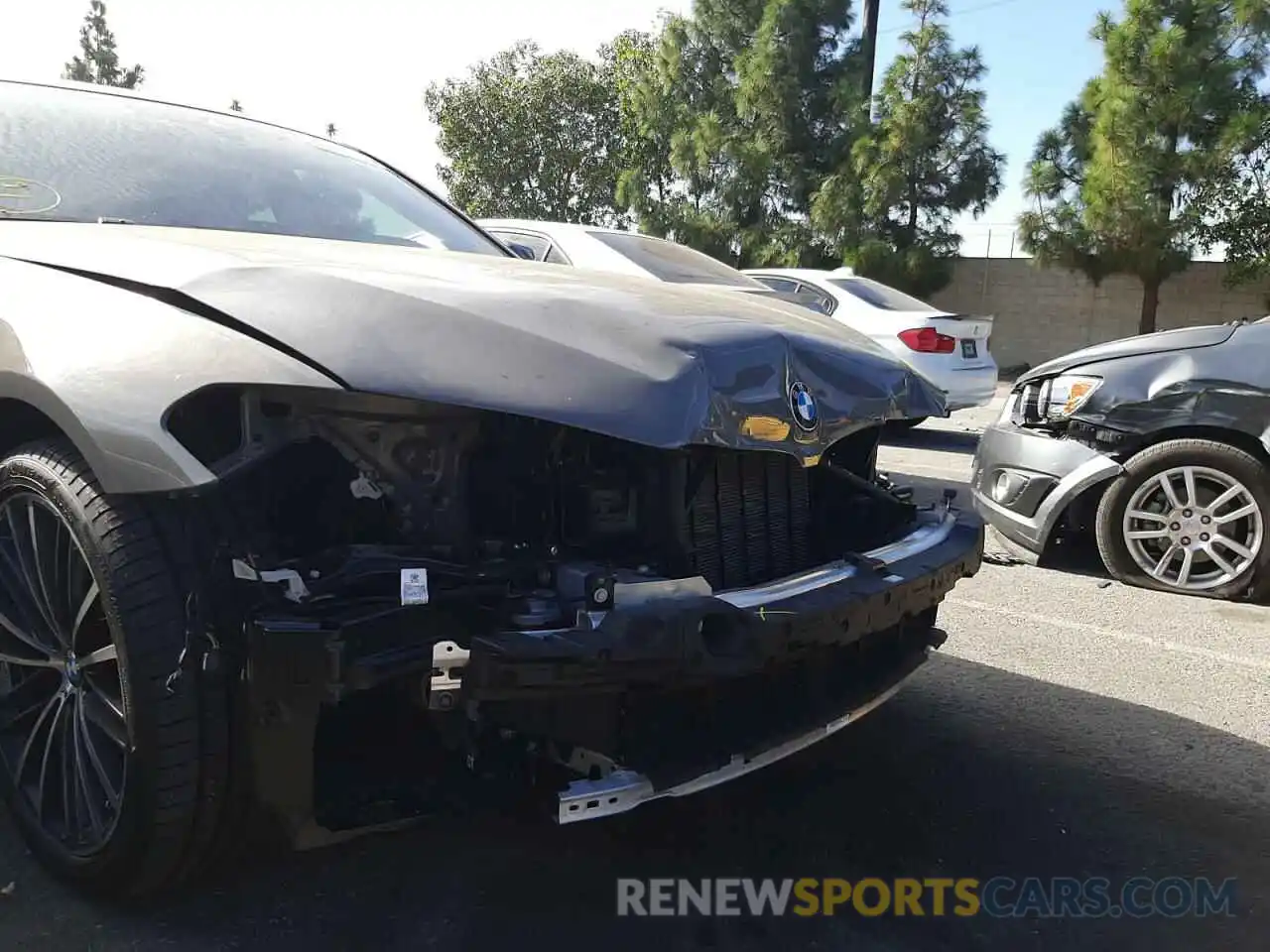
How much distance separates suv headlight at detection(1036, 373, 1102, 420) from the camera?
5.17 m

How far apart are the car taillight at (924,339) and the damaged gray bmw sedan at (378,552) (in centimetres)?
743

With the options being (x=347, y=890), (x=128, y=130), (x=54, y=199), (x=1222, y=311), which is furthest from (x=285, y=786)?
(x=1222, y=311)

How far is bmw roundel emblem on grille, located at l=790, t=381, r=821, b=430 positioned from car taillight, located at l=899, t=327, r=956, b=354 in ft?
25.0

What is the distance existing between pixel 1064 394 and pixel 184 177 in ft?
13.5

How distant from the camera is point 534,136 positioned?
29.0 meters

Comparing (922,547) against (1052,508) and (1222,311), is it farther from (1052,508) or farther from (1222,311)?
(1222,311)

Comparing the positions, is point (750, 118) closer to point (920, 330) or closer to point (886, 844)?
point (920, 330)

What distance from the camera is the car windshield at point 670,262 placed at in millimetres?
6468

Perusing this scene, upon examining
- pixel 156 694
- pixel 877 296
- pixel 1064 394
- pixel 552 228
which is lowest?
pixel 156 694

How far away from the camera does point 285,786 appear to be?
209 centimetres

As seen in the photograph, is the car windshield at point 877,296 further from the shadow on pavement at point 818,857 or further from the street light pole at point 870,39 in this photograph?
the street light pole at point 870,39

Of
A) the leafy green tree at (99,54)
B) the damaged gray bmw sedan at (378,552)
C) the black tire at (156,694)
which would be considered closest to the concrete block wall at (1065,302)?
the damaged gray bmw sedan at (378,552)

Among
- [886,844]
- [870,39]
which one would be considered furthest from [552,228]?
[870,39]

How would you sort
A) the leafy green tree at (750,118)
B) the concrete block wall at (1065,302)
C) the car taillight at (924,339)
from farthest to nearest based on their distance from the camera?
the leafy green tree at (750,118)
the concrete block wall at (1065,302)
the car taillight at (924,339)
